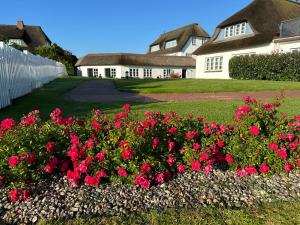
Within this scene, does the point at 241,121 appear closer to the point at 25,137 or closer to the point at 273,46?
the point at 25,137

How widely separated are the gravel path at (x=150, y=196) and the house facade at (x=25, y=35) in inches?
2306

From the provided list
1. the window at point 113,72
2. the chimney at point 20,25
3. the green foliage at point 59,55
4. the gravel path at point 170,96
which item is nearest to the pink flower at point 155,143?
the gravel path at point 170,96

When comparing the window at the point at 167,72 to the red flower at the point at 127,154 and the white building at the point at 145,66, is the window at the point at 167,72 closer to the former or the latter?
the white building at the point at 145,66

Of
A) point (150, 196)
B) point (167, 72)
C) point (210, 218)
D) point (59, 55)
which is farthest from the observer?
point (59, 55)

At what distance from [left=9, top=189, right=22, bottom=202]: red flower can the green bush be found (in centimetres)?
2216

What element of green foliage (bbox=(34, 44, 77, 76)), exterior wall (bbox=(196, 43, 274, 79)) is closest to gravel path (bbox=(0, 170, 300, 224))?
exterior wall (bbox=(196, 43, 274, 79))

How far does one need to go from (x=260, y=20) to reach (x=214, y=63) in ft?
21.6

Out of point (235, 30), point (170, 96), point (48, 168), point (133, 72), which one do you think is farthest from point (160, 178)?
point (133, 72)

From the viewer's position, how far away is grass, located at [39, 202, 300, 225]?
2.67 meters

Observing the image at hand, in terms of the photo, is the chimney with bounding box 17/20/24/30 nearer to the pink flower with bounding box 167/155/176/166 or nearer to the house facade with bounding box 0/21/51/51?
the house facade with bounding box 0/21/51/51

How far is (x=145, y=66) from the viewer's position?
4938 centimetres

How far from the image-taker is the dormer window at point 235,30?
3029 cm

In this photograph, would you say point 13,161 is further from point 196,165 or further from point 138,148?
point 196,165

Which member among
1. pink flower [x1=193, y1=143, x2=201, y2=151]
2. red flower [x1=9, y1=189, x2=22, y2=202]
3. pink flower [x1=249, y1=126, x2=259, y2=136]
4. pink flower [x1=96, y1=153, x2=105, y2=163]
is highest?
pink flower [x1=249, y1=126, x2=259, y2=136]
